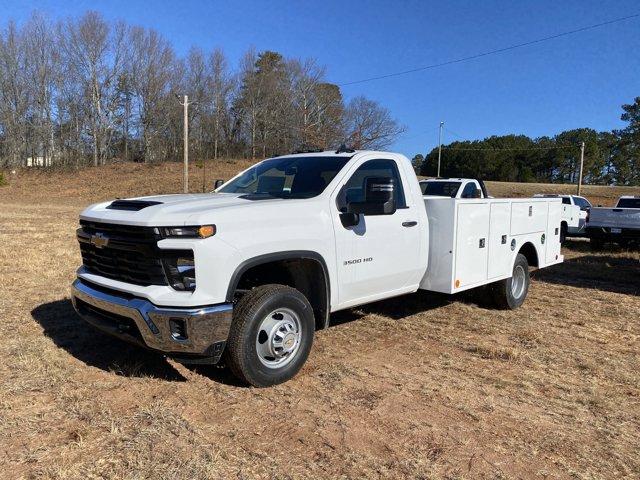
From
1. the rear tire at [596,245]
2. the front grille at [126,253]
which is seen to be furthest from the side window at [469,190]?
the front grille at [126,253]

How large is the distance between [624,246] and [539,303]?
8.45 meters

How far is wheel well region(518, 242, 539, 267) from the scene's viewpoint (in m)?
7.44

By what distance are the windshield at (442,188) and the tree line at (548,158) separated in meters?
67.8

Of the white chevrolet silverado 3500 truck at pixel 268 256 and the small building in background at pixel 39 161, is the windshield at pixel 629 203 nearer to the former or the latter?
the white chevrolet silverado 3500 truck at pixel 268 256

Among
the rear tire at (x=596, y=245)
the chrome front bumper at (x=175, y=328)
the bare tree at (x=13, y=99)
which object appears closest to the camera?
the chrome front bumper at (x=175, y=328)

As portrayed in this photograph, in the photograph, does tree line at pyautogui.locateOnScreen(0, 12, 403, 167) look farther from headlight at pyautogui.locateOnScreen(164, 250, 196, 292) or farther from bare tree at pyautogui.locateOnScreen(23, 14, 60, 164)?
headlight at pyautogui.locateOnScreen(164, 250, 196, 292)

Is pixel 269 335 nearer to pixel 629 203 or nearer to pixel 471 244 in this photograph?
pixel 471 244

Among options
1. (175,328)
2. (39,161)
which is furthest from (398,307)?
(39,161)

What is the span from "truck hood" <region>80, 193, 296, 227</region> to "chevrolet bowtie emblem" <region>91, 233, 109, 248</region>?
13 cm

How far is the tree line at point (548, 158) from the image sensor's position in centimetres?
7356

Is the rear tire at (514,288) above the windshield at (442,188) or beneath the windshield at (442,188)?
beneath

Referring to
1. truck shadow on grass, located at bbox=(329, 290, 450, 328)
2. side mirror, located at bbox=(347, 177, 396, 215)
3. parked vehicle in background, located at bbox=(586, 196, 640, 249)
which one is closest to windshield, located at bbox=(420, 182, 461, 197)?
parked vehicle in background, located at bbox=(586, 196, 640, 249)

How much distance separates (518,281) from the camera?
733 centimetres

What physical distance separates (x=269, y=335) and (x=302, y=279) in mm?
661
